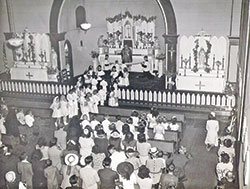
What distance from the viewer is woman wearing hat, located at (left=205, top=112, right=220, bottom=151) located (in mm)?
11047

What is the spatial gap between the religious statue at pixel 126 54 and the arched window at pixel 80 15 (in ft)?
8.07

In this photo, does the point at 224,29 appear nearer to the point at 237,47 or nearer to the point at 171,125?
the point at 237,47

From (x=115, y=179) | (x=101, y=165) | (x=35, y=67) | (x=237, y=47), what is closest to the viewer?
(x=115, y=179)

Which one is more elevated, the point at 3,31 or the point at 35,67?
the point at 3,31

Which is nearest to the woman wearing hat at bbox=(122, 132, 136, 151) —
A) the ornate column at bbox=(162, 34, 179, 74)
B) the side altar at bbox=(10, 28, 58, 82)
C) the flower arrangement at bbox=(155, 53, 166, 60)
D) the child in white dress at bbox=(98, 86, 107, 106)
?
the child in white dress at bbox=(98, 86, 107, 106)

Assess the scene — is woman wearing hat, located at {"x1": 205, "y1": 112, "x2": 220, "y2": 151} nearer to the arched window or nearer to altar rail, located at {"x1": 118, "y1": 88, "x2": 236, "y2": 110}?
altar rail, located at {"x1": 118, "y1": 88, "x2": 236, "y2": 110}

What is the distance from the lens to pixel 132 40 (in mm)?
18203

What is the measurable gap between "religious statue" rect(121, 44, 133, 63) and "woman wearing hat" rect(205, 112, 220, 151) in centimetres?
725

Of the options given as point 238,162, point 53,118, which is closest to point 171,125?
point 238,162

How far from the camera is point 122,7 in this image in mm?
18172

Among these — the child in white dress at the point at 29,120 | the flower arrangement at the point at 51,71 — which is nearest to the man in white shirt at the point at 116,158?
the child in white dress at the point at 29,120

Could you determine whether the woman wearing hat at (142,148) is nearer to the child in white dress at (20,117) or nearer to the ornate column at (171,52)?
the child in white dress at (20,117)

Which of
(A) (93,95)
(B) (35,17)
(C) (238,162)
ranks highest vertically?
(B) (35,17)

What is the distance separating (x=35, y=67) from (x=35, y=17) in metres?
2.32
